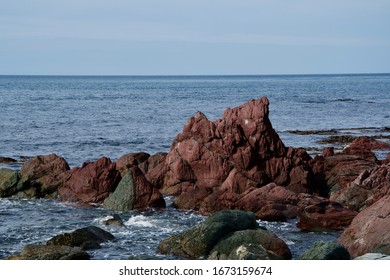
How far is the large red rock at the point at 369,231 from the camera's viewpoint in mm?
21953

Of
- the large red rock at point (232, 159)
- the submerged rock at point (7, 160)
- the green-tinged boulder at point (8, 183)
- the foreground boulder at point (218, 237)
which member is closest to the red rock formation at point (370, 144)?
the large red rock at point (232, 159)

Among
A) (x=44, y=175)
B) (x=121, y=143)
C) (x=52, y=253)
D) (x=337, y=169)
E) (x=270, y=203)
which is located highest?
(x=337, y=169)

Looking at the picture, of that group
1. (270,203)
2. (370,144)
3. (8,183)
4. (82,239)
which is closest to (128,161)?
(8,183)

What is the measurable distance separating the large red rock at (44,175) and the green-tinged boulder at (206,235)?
12.9 meters

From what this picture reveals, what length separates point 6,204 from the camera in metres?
32.8

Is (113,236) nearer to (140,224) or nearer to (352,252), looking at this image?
(140,224)

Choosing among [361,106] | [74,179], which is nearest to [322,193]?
[74,179]

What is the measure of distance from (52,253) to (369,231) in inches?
419

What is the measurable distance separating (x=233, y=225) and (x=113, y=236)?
199 inches

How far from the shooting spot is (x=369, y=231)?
2266cm

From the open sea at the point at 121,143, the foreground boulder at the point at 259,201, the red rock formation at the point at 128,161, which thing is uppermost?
the red rock formation at the point at 128,161

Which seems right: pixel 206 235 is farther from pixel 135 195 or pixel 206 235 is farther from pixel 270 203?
pixel 135 195

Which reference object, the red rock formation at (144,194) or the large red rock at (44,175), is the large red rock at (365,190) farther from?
the large red rock at (44,175)

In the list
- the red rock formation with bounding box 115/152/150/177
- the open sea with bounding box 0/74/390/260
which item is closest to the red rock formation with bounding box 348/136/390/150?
the open sea with bounding box 0/74/390/260
